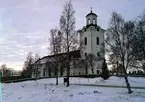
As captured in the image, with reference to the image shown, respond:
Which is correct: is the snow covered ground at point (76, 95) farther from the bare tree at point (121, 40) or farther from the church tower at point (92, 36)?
the church tower at point (92, 36)

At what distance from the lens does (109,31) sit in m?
30.7

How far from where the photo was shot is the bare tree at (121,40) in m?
29.4

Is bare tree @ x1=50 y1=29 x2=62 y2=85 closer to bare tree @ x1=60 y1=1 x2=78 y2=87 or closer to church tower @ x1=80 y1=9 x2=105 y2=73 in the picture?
bare tree @ x1=60 y1=1 x2=78 y2=87

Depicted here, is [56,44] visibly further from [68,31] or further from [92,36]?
[92,36]

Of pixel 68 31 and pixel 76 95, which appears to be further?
pixel 68 31

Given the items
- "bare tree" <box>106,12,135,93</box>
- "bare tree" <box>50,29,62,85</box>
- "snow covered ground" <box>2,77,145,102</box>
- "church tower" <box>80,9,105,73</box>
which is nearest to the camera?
"snow covered ground" <box>2,77,145,102</box>

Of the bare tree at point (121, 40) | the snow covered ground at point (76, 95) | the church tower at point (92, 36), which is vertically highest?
the church tower at point (92, 36)

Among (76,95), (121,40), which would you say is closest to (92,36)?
(121,40)

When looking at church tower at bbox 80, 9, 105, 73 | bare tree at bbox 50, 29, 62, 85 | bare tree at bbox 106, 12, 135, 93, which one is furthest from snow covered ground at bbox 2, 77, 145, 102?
church tower at bbox 80, 9, 105, 73

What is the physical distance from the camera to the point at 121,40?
30094mm

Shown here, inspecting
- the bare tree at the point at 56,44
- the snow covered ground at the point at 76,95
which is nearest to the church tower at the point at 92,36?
the bare tree at the point at 56,44

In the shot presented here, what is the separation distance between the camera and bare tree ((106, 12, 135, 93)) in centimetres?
2944

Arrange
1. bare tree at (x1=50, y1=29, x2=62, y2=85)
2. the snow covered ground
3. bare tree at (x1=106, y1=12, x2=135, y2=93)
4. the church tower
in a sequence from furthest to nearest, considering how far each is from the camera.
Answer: the church tower < bare tree at (x1=50, y1=29, x2=62, y2=85) < bare tree at (x1=106, y1=12, x2=135, y2=93) < the snow covered ground

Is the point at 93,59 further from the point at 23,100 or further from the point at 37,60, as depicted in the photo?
the point at 23,100
